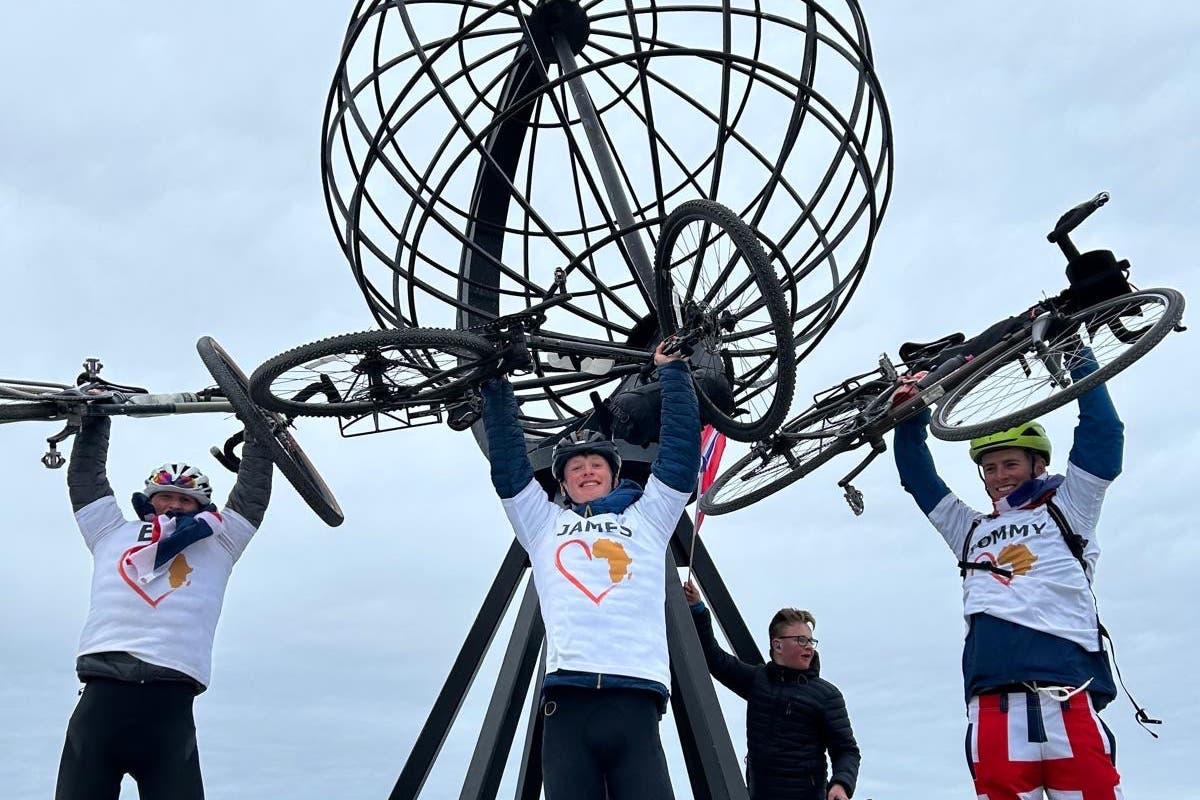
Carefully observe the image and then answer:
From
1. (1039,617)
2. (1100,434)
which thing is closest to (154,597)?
(1039,617)

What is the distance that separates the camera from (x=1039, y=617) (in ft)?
17.9

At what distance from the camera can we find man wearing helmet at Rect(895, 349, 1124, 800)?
5.29m

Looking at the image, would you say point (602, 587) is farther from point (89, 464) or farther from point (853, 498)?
point (89, 464)

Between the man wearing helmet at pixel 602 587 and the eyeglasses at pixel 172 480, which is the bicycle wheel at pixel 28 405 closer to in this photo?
the eyeglasses at pixel 172 480

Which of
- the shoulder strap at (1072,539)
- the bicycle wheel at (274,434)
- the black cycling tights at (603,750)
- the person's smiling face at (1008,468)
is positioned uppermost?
the bicycle wheel at (274,434)

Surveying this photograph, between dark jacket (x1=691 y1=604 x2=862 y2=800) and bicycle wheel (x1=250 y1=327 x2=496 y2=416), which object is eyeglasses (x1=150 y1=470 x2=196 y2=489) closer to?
bicycle wheel (x1=250 y1=327 x2=496 y2=416)

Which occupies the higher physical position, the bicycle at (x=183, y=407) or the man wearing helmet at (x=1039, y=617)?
the bicycle at (x=183, y=407)

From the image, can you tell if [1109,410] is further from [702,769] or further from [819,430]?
[702,769]

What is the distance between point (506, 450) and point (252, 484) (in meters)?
1.65

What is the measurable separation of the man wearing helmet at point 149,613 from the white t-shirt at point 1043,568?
3.46 meters

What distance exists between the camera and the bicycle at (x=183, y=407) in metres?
6.25

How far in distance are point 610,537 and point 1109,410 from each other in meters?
2.23

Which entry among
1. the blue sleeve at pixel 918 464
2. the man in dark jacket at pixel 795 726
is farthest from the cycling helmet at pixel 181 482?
the blue sleeve at pixel 918 464

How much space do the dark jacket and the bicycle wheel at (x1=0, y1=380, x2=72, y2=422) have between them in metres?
3.79
